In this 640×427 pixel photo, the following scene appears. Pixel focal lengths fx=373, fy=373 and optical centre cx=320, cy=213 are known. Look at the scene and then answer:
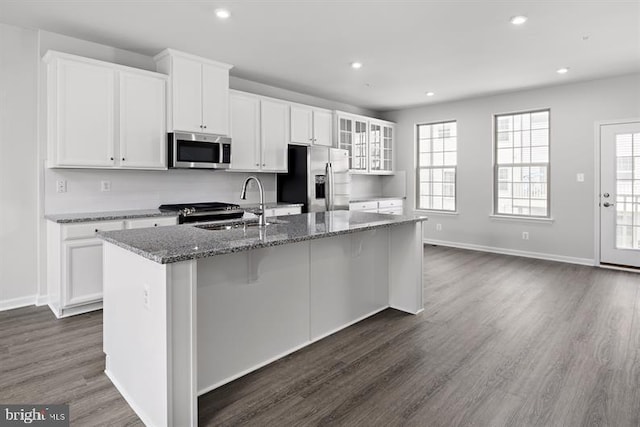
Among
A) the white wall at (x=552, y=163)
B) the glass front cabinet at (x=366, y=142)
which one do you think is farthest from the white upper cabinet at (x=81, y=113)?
the white wall at (x=552, y=163)

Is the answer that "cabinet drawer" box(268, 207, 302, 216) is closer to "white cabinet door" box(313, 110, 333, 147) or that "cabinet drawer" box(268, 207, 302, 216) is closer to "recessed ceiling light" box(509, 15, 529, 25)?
"white cabinet door" box(313, 110, 333, 147)

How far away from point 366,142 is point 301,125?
1636 millimetres

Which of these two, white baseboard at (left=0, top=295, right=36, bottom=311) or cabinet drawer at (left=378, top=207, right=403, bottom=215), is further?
cabinet drawer at (left=378, top=207, right=403, bottom=215)

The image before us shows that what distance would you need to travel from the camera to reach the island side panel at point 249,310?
2082 mm

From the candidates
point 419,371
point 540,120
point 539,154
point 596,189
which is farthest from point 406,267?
point 540,120

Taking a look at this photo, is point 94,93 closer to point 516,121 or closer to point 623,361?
point 623,361

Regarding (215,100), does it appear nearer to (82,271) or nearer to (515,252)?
(82,271)

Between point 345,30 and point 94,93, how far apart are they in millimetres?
2408

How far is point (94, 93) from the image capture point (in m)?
3.45

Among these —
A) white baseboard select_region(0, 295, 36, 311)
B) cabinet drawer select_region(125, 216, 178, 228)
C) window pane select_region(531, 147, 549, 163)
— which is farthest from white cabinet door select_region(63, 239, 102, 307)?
window pane select_region(531, 147, 549, 163)

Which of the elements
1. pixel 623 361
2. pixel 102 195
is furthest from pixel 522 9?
pixel 102 195

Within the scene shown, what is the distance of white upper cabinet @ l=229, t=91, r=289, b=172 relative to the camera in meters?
4.66

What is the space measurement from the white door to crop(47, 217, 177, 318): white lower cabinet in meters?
5.93

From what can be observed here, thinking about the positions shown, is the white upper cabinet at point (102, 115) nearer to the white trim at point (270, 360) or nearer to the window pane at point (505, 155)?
the white trim at point (270, 360)
